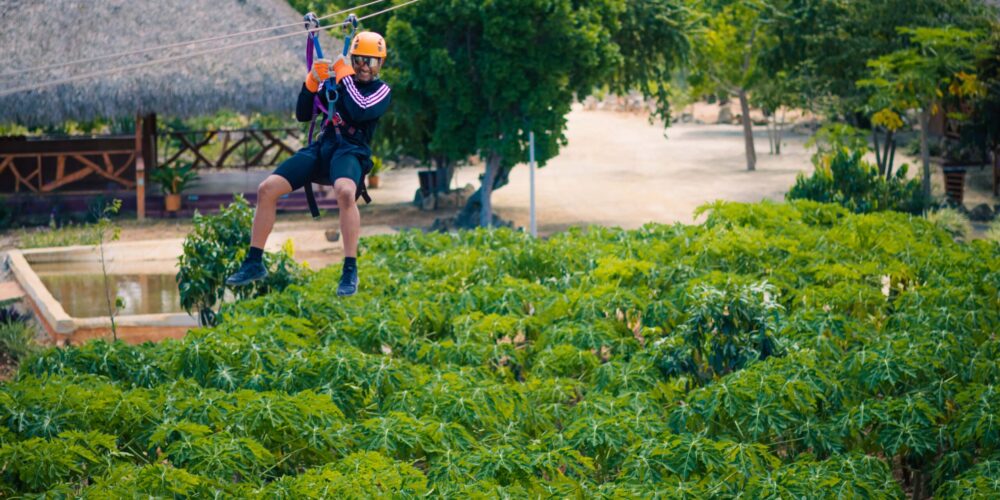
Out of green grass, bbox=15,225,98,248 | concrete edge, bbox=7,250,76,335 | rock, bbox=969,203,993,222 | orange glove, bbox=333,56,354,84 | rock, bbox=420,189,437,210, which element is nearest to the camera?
orange glove, bbox=333,56,354,84

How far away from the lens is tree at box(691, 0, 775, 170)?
1277 inches

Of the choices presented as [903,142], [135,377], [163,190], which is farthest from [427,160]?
[135,377]

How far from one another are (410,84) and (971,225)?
35.6 feet

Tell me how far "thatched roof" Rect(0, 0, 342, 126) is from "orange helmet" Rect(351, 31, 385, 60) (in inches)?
725

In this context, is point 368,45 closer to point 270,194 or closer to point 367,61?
point 367,61

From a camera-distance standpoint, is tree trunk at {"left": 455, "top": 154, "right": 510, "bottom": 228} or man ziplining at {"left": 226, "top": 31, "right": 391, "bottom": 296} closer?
man ziplining at {"left": 226, "top": 31, "right": 391, "bottom": 296}

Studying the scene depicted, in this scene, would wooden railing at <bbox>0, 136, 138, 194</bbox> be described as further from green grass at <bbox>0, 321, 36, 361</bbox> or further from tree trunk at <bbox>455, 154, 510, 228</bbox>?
green grass at <bbox>0, 321, 36, 361</bbox>

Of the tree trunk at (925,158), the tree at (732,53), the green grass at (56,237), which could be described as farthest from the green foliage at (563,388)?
the tree at (732,53)

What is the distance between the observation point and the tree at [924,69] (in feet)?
75.3

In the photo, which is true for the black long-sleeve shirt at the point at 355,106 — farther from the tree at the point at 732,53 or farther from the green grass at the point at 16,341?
the tree at the point at 732,53

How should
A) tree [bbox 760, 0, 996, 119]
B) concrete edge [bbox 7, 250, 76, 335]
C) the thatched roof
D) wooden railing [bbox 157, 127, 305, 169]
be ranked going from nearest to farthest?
→ concrete edge [bbox 7, 250, 76, 335] < tree [bbox 760, 0, 996, 119] < the thatched roof < wooden railing [bbox 157, 127, 305, 169]

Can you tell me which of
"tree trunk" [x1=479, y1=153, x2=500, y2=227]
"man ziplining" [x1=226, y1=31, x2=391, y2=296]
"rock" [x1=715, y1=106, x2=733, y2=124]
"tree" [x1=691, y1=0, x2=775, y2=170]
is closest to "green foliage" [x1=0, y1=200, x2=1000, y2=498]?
"man ziplining" [x1=226, y1=31, x2=391, y2=296]

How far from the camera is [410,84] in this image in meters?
23.8

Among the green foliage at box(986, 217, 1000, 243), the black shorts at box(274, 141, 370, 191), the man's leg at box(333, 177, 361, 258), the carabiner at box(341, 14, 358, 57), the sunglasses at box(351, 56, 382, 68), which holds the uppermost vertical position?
the carabiner at box(341, 14, 358, 57)
